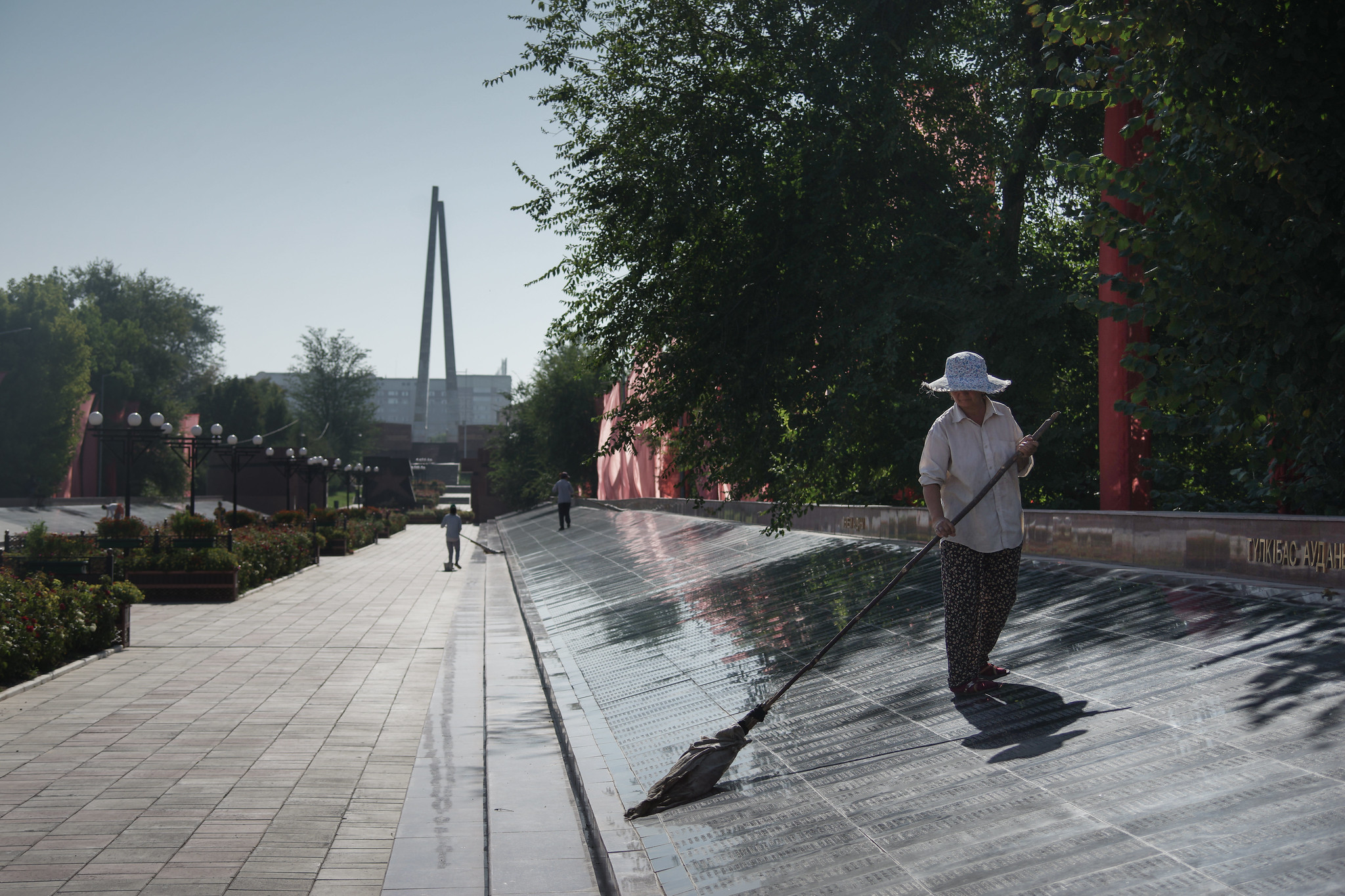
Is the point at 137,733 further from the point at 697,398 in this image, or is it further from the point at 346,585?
the point at 346,585

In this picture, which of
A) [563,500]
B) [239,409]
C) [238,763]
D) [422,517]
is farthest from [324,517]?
[239,409]

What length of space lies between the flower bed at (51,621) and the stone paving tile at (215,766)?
0.98 feet

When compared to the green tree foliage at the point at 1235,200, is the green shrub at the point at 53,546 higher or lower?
lower

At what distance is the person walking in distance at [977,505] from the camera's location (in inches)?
195

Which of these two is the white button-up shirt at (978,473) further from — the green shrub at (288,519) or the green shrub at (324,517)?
the green shrub at (324,517)

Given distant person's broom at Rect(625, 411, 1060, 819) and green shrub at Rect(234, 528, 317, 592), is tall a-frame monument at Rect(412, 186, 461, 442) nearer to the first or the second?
green shrub at Rect(234, 528, 317, 592)

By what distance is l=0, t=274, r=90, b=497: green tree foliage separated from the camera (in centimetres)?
5784

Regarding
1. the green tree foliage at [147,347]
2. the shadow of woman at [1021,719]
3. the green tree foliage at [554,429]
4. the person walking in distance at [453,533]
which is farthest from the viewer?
the green tree foliage at [147,347]

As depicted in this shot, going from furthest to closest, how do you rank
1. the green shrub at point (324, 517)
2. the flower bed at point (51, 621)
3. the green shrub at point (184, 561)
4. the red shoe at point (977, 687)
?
the green shrub at point (324, 517)
the green shrub at point (184, 561)
the flower bed at point (51, 621)
the red shoe at point (977, 687)

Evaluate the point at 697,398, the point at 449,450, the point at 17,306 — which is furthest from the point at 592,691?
the point at 449,450

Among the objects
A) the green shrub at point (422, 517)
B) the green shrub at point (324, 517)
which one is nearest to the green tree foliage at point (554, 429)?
the green shrub at point (422, 517)

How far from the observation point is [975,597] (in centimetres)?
501

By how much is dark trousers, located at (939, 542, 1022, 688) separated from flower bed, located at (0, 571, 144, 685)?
7777 millimetres

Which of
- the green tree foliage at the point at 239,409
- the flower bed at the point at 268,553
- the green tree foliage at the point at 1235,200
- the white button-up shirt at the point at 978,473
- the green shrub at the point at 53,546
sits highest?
the green tree foliage at the point at 239,409
